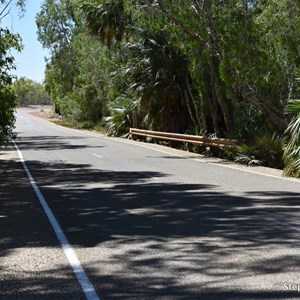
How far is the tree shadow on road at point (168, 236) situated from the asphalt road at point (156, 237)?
13 millimetres

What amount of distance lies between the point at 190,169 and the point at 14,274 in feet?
41.9

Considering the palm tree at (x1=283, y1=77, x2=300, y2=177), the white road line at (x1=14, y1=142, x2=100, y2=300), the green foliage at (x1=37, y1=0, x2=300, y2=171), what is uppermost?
the green foliage at (x1=37, y1=0, x2=300, y2=171)

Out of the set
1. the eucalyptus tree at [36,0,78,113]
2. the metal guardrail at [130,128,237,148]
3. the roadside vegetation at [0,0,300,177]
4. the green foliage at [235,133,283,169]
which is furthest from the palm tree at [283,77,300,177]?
the eucalyptus tree at [36,0,78,113]

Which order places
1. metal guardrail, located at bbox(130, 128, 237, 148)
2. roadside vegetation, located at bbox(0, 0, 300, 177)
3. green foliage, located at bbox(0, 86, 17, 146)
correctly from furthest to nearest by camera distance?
metal guardrail, located at bbox(130, 128, 237, 148)
green foliage, located at bbox(0, 86, 17, 146)
roadside vegetation, located at bbox(0, 0, 300, 177)

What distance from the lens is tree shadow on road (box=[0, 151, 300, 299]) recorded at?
596cm

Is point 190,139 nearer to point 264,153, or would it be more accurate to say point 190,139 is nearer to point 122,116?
point 264,153

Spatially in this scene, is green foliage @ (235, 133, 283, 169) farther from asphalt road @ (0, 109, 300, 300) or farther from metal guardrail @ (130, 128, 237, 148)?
asphalt road @ (0, 109, 300, 300)

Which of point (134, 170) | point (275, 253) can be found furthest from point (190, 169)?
point (275, 253)

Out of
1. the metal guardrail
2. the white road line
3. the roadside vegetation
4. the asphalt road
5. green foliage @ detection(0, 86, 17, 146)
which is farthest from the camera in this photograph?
the metal guardrail

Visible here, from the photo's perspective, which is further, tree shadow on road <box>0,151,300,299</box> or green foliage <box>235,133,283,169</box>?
green foliage <box>235,133,283,169</box>

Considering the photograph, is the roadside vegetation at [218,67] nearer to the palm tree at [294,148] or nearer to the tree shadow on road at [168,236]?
the palm tree at [294,148]

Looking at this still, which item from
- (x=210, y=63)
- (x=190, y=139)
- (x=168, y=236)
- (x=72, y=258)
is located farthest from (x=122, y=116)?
(x=72, y=258)

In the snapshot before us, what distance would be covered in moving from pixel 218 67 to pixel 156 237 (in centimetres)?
1749

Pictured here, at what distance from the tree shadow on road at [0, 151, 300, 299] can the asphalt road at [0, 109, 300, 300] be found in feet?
0.04
